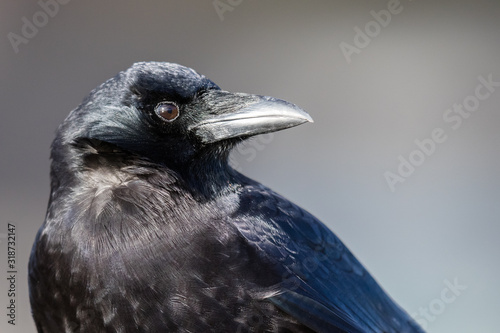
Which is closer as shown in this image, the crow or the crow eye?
the crow

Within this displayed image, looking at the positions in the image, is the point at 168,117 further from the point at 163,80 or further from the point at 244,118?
the point at 244,118

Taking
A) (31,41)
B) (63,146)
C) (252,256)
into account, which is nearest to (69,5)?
(31,41)

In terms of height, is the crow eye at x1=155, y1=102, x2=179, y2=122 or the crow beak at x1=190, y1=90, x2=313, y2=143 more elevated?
the crow eye at x1=155, y1=102, x2=179, y2=122

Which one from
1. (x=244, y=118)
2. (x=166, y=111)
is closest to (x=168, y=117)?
(x=166, y=111)

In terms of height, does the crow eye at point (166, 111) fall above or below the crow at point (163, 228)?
Result: above

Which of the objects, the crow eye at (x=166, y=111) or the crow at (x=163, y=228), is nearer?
the crow at (x=163, y=228)

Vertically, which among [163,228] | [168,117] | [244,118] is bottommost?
[163,228]
